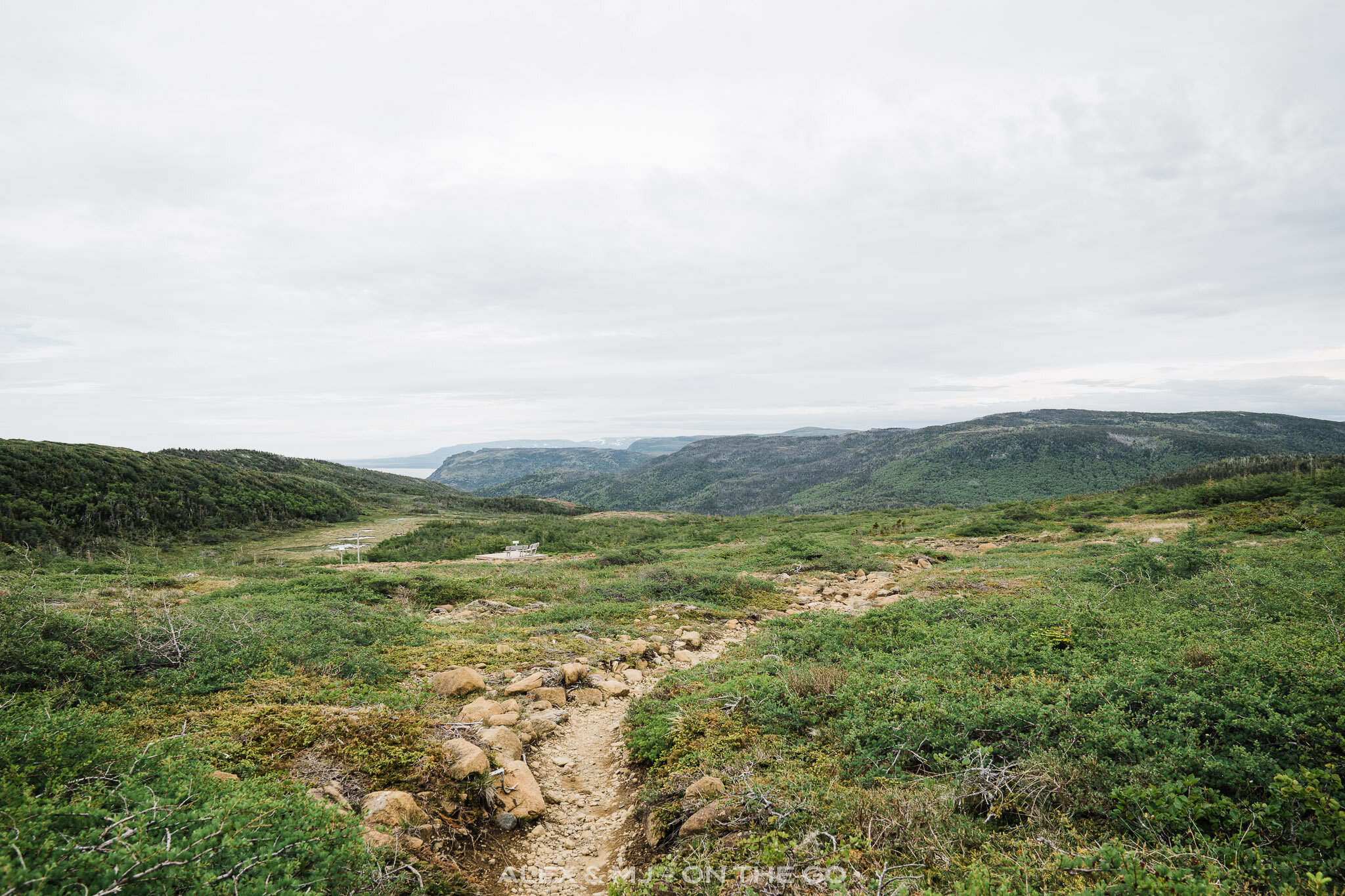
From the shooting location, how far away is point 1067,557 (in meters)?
16.8

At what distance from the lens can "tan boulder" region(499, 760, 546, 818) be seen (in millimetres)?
4957

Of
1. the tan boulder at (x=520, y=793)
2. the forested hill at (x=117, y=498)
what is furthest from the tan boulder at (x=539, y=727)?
the forested hill at (x=117, y=498)

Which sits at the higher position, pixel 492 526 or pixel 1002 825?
pixel 1002 825

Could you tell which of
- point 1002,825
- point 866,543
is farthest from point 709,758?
point 866,543

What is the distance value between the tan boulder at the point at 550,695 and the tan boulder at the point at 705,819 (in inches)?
139

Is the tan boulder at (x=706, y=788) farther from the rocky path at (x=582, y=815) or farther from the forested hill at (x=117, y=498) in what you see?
the forested hill at (x=117, y=498)

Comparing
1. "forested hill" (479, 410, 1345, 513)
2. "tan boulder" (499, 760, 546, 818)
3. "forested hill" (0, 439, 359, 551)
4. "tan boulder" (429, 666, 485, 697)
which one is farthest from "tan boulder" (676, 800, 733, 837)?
"forested hill" (479, 410, 1345, 513)

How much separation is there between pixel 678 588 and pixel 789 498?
135 metres

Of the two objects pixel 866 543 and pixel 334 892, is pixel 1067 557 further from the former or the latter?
pixel 334 892

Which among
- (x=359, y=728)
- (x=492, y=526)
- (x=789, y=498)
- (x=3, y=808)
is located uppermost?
(x=3, y=808)

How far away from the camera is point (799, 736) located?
568 cm

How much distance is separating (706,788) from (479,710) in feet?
10.6

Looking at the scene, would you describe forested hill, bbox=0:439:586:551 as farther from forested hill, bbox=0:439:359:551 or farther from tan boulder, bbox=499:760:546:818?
tan boulder, bbox=499:760:546:818

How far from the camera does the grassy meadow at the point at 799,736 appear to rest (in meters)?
3.06
